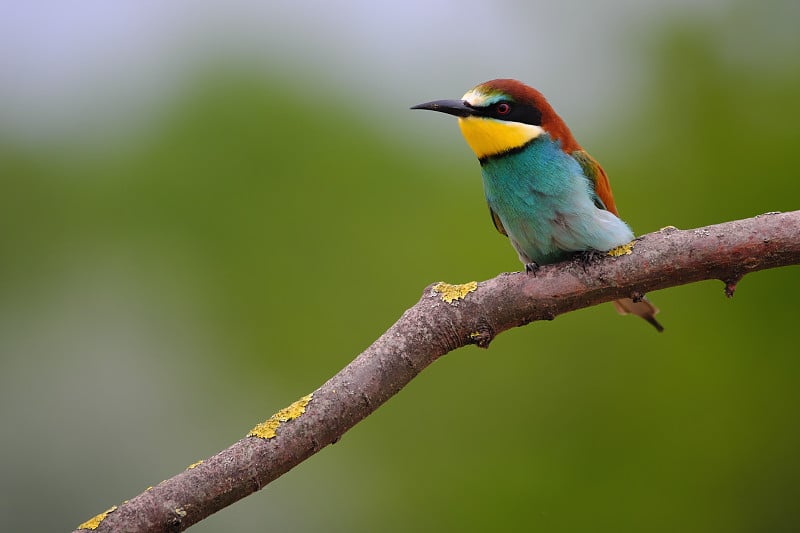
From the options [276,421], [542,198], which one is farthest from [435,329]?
[542,198]

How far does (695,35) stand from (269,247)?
2181 mm

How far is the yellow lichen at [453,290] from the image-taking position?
74.4 inches

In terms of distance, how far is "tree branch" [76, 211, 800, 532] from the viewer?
5.29 ft

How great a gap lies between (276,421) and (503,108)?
3.97ft

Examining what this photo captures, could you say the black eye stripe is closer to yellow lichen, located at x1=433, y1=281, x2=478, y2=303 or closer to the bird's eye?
the bird's eye

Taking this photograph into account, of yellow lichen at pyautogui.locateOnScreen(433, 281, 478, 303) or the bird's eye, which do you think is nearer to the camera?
yellow lichen at pyautogui.locateOnScreen(433, 281, 478, 303)

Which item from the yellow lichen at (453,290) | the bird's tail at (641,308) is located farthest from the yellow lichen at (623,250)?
the bird's tail at (641,308)

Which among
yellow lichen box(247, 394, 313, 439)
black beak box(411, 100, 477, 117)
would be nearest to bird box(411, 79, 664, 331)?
black beak box(411, 100, 477, 117)

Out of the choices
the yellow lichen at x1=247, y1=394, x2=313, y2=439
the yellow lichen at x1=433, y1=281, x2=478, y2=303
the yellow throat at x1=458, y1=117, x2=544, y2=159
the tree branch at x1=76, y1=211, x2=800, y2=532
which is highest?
the yellow throat at x1=458, y1=117, x2=544, y2=159

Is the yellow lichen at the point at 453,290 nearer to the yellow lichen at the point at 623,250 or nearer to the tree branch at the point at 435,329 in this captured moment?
the tree branch at the point at 435,329

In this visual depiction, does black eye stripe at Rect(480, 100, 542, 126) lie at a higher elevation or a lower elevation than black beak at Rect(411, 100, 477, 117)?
lower

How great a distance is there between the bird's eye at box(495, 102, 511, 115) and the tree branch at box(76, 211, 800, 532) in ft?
2.04

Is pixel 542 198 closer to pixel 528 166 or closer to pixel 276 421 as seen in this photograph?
pixel 528 166

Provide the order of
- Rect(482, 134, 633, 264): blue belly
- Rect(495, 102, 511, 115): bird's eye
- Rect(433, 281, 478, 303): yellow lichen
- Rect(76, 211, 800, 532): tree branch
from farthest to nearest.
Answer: Rect(495, 102, 511, 115): bird's eye < Rect(482, 134, 633, 264): blue belly < Rect(433, 281, 478, 303): yellow lichen < Rect(76, 211, 800, 532): tree branch
